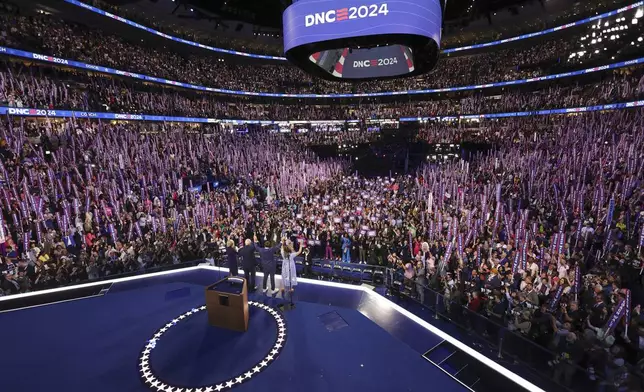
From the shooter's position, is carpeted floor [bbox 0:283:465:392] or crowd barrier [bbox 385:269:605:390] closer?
crowd barrier [bbox 385:269:605:390]

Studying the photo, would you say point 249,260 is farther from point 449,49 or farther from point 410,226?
point 449,49

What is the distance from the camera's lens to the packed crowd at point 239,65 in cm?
2290

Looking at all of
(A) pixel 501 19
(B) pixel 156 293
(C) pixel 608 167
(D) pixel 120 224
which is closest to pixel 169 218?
(D) pixel 120 224

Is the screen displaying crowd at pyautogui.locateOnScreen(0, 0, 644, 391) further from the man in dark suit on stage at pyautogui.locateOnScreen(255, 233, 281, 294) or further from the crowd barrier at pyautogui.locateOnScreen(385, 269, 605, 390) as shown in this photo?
the man in dark suit on stage at pyautogui.locateOnScreen(255, 233, 281, 294)

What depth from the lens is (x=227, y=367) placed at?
5.46 metres

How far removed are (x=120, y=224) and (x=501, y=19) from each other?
4298 centimetres

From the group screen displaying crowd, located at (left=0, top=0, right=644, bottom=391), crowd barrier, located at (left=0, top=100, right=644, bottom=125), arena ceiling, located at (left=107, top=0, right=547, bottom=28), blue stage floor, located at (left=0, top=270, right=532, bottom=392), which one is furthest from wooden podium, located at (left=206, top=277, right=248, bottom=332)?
arena ceiling, located at (left=107, top=0, right=547, bottom=28)

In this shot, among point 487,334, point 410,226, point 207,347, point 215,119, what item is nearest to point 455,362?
point 487,334

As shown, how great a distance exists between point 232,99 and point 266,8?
37.5 feet

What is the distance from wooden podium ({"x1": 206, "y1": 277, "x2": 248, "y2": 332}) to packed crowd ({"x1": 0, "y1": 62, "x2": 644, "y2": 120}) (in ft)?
67.6

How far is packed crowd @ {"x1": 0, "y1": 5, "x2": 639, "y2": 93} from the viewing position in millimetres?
22900

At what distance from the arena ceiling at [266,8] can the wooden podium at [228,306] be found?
3179cm

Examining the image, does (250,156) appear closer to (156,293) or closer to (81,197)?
(81,197)

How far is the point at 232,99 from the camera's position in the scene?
4178cm
